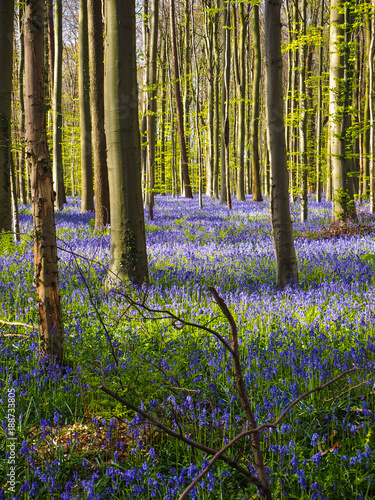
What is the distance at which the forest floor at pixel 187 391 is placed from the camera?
7.16 ft

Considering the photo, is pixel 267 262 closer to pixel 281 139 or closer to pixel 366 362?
pixel 281 139

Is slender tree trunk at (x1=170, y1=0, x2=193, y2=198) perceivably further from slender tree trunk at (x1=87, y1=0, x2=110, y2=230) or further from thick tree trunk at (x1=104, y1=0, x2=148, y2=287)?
thick tree trunk at (x1=104, y1=0, x2=148, y2=287)

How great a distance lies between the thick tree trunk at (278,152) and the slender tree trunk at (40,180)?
3.34 meters

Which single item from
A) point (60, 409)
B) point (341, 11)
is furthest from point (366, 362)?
point (341, 11)

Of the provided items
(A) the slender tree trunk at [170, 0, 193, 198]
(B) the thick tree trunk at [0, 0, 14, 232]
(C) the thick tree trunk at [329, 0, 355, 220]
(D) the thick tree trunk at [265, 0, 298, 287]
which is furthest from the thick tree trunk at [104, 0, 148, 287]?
(A) the slender tree trunk at [170, 0, 193, 198]

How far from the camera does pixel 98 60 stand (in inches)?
416

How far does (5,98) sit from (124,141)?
4.44m


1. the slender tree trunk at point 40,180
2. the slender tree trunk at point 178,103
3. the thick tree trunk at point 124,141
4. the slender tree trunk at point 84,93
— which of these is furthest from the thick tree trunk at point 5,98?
the slender tree trunk at point 178,103

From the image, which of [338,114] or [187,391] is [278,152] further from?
[338,114]

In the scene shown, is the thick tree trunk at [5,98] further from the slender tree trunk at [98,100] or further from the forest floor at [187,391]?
the forest floor at [187,391]

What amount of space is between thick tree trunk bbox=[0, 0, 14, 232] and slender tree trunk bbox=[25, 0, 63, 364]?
520 centimetres

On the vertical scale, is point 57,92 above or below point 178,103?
below

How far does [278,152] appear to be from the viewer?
18.6 ft

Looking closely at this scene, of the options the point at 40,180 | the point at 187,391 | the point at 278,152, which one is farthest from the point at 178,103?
the point at 187,391
